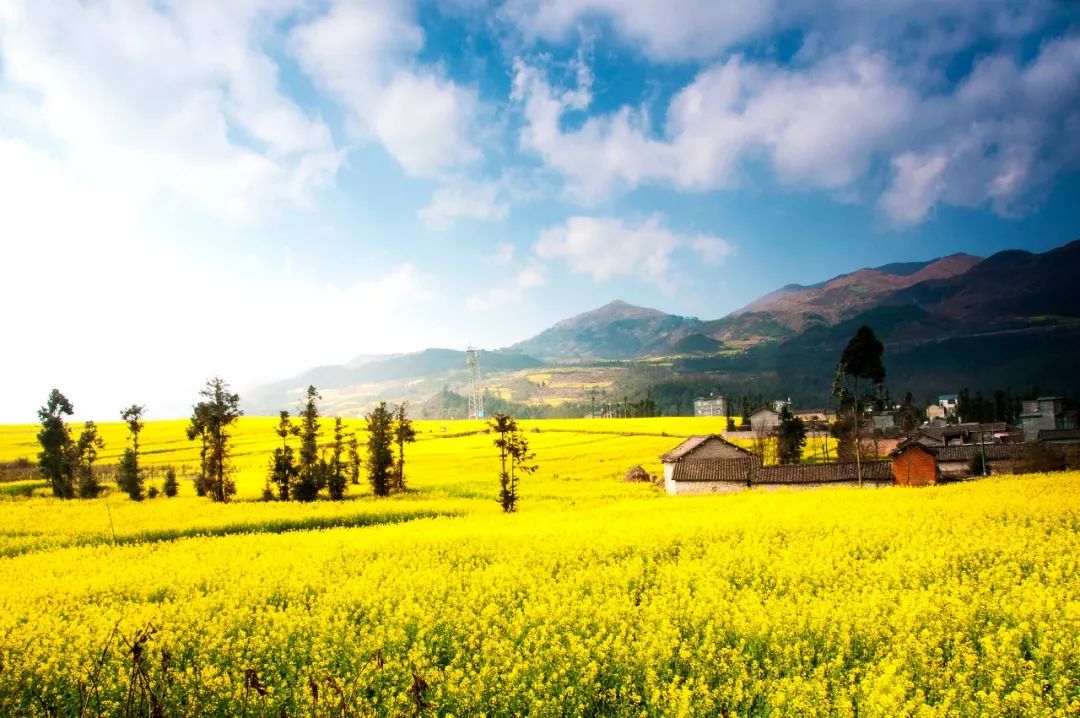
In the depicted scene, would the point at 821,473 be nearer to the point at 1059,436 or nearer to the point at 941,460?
the point at 941,460

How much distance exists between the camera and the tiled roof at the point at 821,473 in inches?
2023

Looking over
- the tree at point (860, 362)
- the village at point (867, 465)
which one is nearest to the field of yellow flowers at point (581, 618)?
the tree at point (860, 362)

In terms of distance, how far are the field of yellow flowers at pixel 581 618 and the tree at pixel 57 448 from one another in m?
35.1

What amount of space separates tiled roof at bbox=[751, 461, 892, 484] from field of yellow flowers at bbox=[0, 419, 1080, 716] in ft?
81.3

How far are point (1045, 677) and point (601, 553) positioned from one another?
1053 cm

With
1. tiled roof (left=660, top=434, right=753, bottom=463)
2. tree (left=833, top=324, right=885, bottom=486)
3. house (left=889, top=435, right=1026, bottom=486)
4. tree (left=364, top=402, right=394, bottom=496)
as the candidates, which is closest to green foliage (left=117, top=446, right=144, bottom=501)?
tree (left=364, top=402, right=394, bottom=496)

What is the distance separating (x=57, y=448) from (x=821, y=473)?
65.2 meters

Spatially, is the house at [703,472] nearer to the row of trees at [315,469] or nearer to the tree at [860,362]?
the tree at [860,362]

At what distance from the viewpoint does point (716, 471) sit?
53.8 metres

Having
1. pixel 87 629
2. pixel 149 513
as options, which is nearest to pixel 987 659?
pixel 87 629

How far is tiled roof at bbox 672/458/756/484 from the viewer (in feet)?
175

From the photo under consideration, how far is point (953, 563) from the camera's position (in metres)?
15.6

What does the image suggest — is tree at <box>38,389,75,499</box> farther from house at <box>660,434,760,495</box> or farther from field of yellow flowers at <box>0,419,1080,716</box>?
house at <box>660,434,760,495</box>

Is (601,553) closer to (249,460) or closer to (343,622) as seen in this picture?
(343,622)
